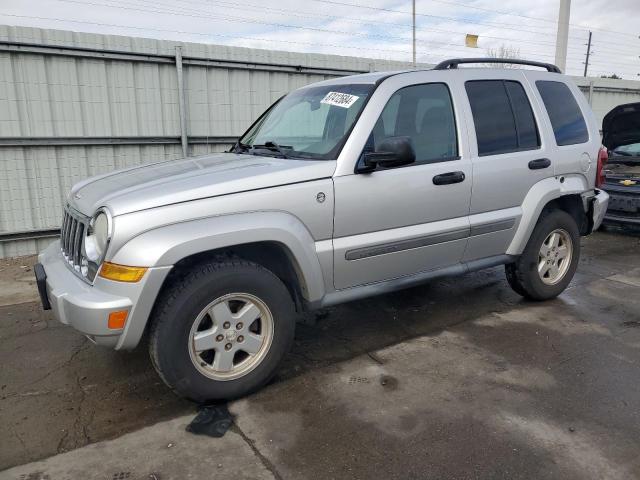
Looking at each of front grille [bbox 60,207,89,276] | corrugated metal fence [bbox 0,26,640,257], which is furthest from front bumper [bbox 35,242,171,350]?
corrugated metal fence [bbox 0,26,640,257]

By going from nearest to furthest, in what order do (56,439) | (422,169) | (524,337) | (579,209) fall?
(56,439) → (422,169) → (524,337) → (579,209)

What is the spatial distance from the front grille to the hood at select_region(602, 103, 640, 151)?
803cm

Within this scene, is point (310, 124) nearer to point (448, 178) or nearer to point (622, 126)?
point (448, 178)

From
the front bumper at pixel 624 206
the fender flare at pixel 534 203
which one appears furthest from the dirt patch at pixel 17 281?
the front bumper at pixel 624 206

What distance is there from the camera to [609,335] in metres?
4.00

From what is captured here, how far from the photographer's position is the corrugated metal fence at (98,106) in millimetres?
6230

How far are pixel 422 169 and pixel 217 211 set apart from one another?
1522 millimetres

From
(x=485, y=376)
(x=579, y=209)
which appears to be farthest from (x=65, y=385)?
(x=579, y=209)

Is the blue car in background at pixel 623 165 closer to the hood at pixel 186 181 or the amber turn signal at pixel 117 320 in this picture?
the hood at pixel 186 181

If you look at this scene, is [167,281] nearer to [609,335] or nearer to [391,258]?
[391,258]

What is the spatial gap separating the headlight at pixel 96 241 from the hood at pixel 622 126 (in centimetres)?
801

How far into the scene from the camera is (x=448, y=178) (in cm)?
363

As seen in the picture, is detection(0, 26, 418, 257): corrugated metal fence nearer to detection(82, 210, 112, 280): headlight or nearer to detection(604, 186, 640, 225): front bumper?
detection(82, 210, 112, 280): headlight

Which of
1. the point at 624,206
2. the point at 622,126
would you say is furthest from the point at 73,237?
the point at 622,126
